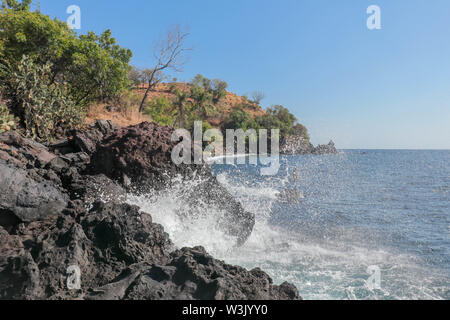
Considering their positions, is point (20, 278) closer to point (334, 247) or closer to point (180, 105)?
point (334, 247)

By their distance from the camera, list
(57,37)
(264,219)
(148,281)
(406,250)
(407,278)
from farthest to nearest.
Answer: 1. (57,37)
2. (264,219)
3. (406,250)
4. (407,278)
5. (148,281)

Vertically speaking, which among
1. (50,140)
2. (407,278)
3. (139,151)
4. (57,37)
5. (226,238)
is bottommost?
(407,278)

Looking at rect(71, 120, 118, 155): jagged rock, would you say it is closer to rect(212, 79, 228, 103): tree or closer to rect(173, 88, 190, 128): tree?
rect(173, 88, 190, 128): tree

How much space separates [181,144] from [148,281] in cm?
502

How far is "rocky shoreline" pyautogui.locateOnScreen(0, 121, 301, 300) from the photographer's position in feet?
10.8

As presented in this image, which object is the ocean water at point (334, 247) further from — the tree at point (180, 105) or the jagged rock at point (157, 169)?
the tree at point (180, 105)

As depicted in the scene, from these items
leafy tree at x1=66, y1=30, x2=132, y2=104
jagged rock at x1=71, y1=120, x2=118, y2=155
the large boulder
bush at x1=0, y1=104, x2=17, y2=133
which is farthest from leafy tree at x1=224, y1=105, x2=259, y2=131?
the large boulder

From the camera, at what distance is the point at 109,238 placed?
4.25 metres

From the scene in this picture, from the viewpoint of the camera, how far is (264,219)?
11.5 metres

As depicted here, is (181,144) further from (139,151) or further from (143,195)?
(143,195)

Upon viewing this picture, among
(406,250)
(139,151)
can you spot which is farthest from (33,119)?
(406,250)

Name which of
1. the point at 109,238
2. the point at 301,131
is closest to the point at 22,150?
the point at 109,238

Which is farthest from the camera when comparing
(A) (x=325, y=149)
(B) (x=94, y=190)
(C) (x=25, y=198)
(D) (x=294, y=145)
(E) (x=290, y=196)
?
(A) (x=325, y=149)

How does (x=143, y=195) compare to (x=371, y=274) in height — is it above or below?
above
